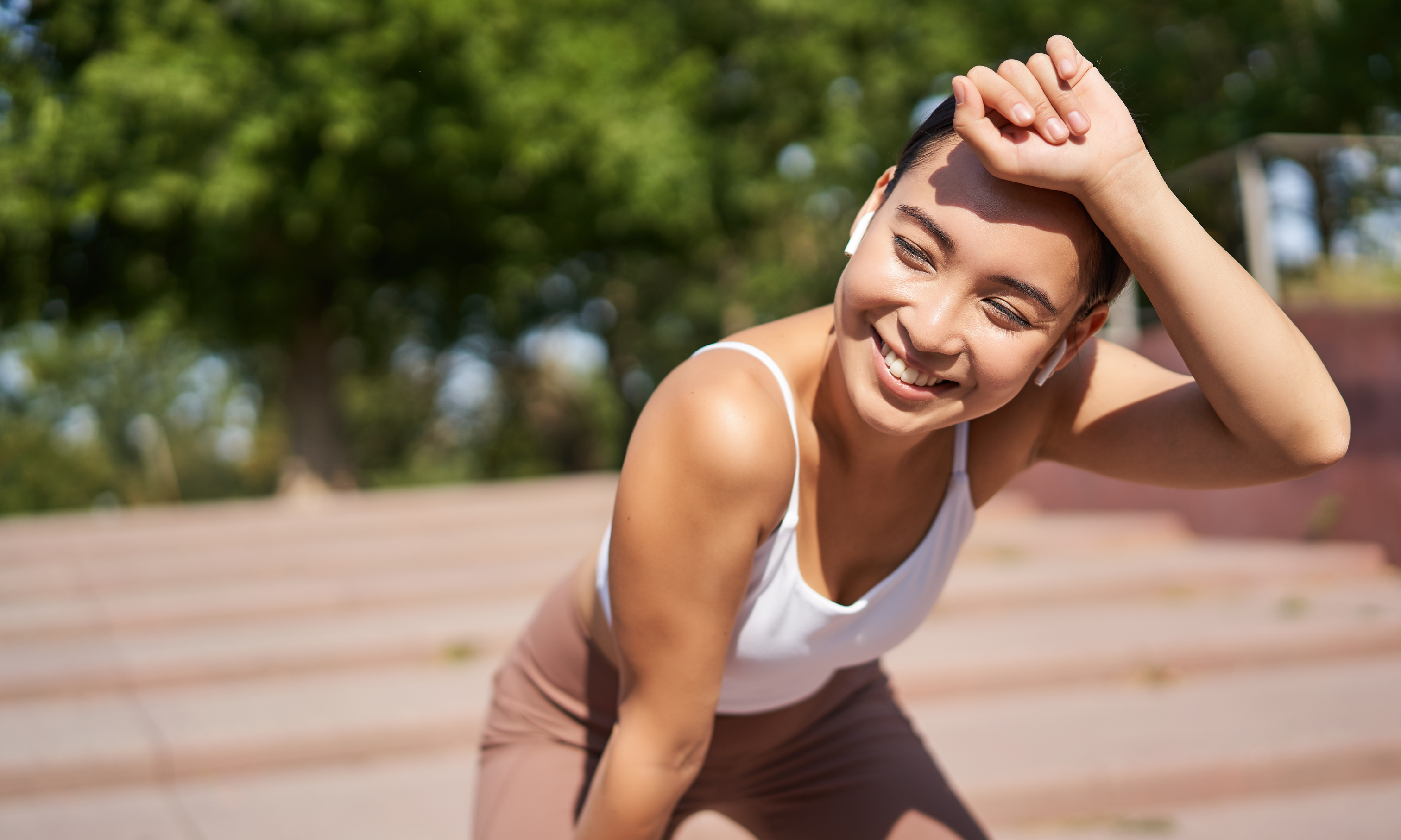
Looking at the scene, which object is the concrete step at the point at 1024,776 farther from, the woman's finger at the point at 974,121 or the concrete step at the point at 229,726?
the woman's finger at the point at 974,121

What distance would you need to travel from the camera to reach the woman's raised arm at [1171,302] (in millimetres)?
1214

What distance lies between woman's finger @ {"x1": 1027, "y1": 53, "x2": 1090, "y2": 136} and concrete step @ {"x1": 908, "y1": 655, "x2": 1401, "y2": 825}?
2388mm

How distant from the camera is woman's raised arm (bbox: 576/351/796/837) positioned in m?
1.27

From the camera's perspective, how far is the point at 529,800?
168cm

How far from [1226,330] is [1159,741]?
8.32ft

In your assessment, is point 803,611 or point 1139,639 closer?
point 803,611

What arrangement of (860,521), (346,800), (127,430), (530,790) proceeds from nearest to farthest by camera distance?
(860,521) → (530,790) → (346,800) → (127,430)

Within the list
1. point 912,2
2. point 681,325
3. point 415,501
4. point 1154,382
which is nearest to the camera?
point 1154,382

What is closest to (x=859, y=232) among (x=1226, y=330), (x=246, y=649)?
(x=1226, y=330)

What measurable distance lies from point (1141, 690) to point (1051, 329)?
3.13m

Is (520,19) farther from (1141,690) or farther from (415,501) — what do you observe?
(1141,690)

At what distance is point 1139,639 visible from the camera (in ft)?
13.8

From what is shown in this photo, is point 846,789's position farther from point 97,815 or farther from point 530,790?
point 97,815

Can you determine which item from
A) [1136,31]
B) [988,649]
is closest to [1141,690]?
[988,649]
